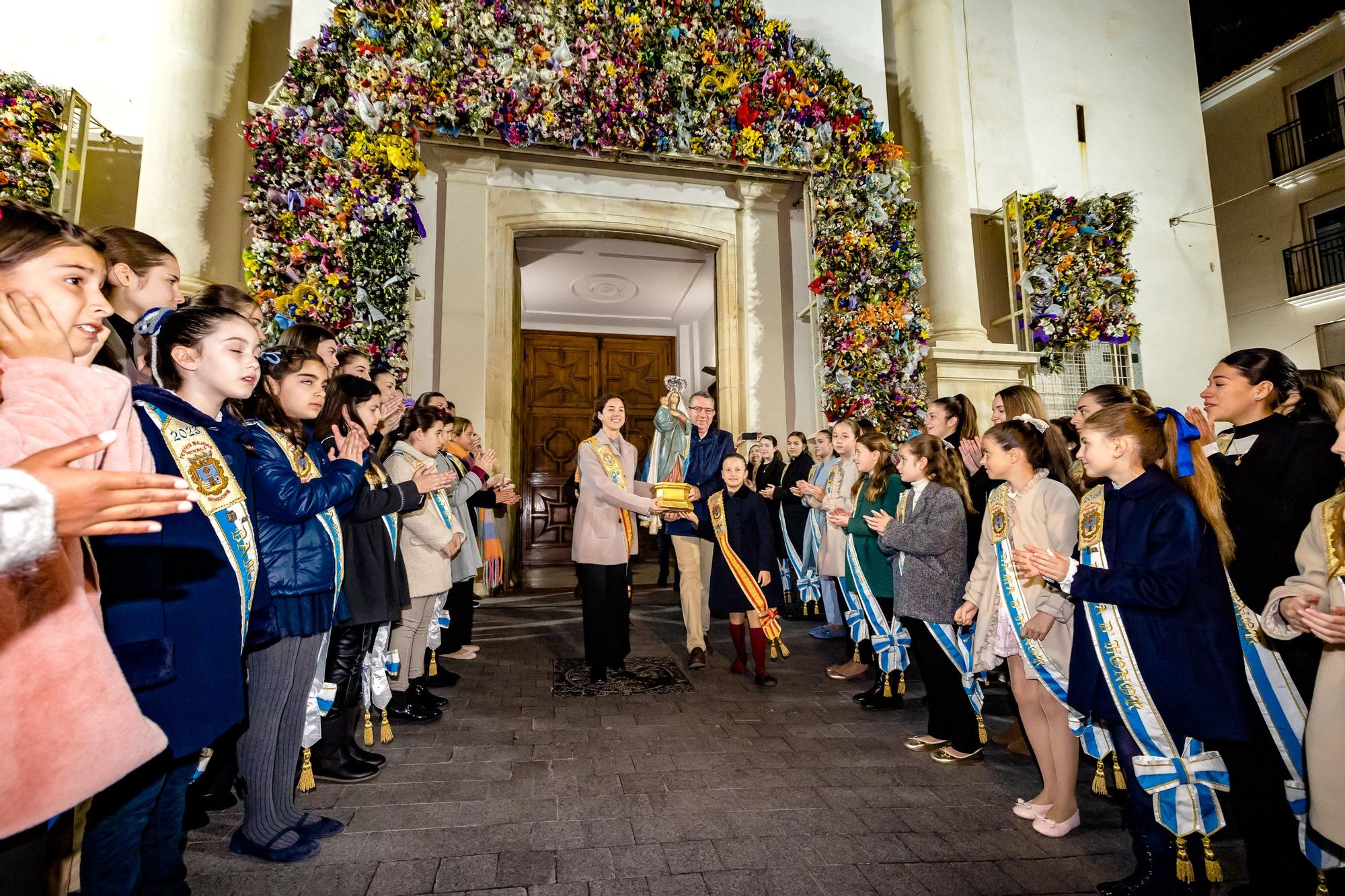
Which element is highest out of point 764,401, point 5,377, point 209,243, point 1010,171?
point 1010,171

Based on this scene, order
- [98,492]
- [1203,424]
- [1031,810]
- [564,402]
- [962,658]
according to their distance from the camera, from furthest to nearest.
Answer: [564,402] < [962,658] < [1203,424] < [1031,810] < [98,492]

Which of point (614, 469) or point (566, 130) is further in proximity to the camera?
point (566, 130)

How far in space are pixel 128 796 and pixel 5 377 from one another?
1.20 m

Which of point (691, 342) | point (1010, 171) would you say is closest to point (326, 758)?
point (1010, 171)

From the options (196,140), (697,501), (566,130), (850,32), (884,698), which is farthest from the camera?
(850,32)

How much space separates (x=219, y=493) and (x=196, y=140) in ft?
20.9

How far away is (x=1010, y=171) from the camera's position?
9.16 m

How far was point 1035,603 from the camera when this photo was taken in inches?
109

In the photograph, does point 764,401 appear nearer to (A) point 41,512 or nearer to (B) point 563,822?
(B) point 563,822

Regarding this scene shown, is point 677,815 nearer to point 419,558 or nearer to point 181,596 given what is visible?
point 181,596

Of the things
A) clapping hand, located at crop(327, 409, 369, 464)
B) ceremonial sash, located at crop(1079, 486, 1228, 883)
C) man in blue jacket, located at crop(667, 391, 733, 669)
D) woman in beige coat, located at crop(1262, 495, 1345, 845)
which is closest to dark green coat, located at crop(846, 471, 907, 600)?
man in blue jacket, located at crop(667, 391, 733, 669)

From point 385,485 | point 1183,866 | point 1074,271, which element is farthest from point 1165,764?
point 1074,271

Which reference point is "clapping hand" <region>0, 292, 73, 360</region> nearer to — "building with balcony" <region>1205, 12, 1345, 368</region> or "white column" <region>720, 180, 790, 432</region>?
"white column" <region>720, 180, 790, 432</region>

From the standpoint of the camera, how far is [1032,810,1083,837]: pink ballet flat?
256 cm
